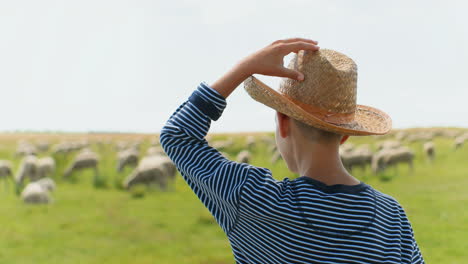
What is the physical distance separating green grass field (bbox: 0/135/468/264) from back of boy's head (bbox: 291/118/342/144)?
4446mm

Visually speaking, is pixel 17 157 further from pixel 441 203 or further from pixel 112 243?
pixel 441 203

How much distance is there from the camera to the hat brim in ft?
3.80

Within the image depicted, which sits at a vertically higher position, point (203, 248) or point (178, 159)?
point (178, 159)

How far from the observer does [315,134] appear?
120 centimetres

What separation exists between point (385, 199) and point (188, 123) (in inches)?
25.3

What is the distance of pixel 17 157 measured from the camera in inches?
685

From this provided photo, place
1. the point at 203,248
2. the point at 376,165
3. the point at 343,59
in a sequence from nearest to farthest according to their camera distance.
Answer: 1. the point at 343,59
2. the point at 203,248
3. the point at 376,165

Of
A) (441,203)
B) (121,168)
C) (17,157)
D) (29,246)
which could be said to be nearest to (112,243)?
(29,246)

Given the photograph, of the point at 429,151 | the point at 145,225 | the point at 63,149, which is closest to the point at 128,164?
the point at 63,149

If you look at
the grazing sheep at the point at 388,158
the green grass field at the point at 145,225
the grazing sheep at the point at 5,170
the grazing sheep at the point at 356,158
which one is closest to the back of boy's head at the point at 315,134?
the green grass field at the point at 145,225

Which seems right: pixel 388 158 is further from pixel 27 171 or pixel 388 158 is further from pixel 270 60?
pixel 270 60

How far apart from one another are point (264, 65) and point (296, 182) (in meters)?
0.35

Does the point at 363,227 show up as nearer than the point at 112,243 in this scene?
Yes

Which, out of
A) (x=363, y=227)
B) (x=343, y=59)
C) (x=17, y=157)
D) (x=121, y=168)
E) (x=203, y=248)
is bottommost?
(x=17, y=157)
